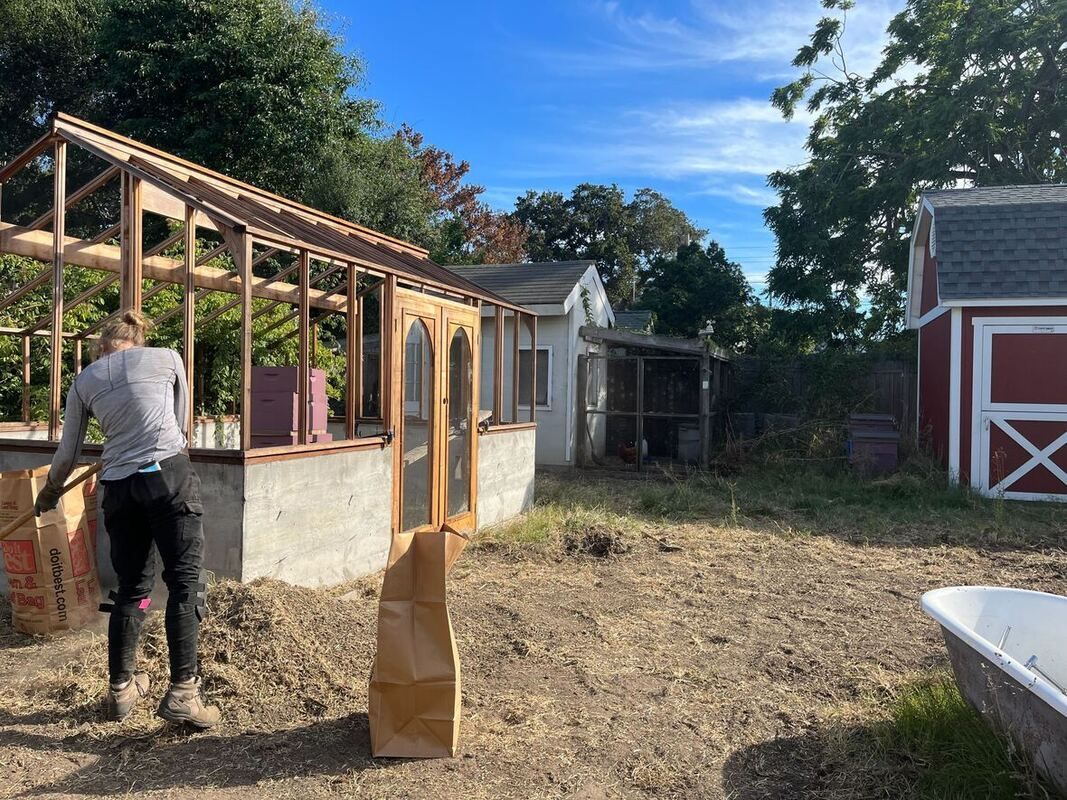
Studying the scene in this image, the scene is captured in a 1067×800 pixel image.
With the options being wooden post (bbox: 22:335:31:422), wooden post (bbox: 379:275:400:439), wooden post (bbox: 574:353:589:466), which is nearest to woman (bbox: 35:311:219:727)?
wooden post (bbox: 379:275:400:439)

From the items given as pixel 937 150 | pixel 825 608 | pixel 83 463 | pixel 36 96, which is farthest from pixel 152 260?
pixel 937 150

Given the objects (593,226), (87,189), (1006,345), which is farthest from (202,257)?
(593,226)

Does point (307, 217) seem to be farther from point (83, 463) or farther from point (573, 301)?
point (573, 301)

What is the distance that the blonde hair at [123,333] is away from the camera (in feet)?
12.5

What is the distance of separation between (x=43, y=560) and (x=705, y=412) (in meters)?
11.2

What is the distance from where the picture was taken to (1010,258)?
11188mm

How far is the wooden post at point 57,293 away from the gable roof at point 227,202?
0.26 m

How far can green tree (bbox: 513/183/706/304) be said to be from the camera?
39.0 meters

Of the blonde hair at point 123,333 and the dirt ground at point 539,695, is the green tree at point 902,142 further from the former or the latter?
the blonde hair at point 123,333

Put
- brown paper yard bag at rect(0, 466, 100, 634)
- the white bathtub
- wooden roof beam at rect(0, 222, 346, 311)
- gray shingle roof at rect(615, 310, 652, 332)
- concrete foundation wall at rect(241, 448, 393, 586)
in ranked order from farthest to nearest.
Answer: gray shingle roof at rect(615, 310, 652, 332) → wooden roof beam at rect(0, 222, 346, 311) → concrete foundation wall at rect(241, 448, 393, 586) → brown paper yard bag at rect(0, 466, 100, 634) → the white bathtub

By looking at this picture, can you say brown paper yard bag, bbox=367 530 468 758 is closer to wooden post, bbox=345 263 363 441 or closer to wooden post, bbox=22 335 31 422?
wooden post, bbox=345 263 363 441

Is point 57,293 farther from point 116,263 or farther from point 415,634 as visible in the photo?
point 415,634

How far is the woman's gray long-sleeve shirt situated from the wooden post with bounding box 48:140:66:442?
214 cm

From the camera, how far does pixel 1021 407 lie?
10.9 metres
